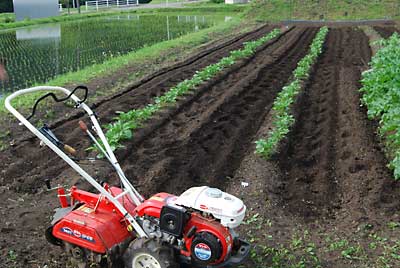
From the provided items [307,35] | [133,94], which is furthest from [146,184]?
[307,35]

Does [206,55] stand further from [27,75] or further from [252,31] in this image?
[252,31]

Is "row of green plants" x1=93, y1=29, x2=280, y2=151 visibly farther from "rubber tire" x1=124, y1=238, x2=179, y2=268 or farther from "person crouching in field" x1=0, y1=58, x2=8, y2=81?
"person crouching in field" x1=0, y1=58, x2=8, y2=81

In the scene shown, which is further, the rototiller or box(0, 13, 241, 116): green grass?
box(0, 13, 241, 116): green grass

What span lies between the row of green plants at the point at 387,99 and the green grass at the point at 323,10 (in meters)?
19.7

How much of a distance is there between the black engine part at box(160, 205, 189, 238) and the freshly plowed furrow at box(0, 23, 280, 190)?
2.90 metres

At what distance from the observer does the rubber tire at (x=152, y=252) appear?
13.0 ft

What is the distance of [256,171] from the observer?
6566 mm

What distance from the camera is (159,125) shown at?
8.30m

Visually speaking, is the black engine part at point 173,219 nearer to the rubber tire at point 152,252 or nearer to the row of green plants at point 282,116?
the rubber tire at point 152,252

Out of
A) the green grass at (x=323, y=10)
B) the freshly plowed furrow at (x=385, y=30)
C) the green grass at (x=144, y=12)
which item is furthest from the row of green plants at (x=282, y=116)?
the green grass at (x=144, y=12)

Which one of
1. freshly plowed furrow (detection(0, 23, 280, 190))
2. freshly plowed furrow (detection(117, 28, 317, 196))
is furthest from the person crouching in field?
freshly plowed furrow (detection(117, 28, 317, 196))

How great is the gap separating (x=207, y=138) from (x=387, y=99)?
322cm

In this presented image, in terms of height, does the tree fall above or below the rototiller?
above

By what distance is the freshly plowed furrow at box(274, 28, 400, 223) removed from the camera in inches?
228
